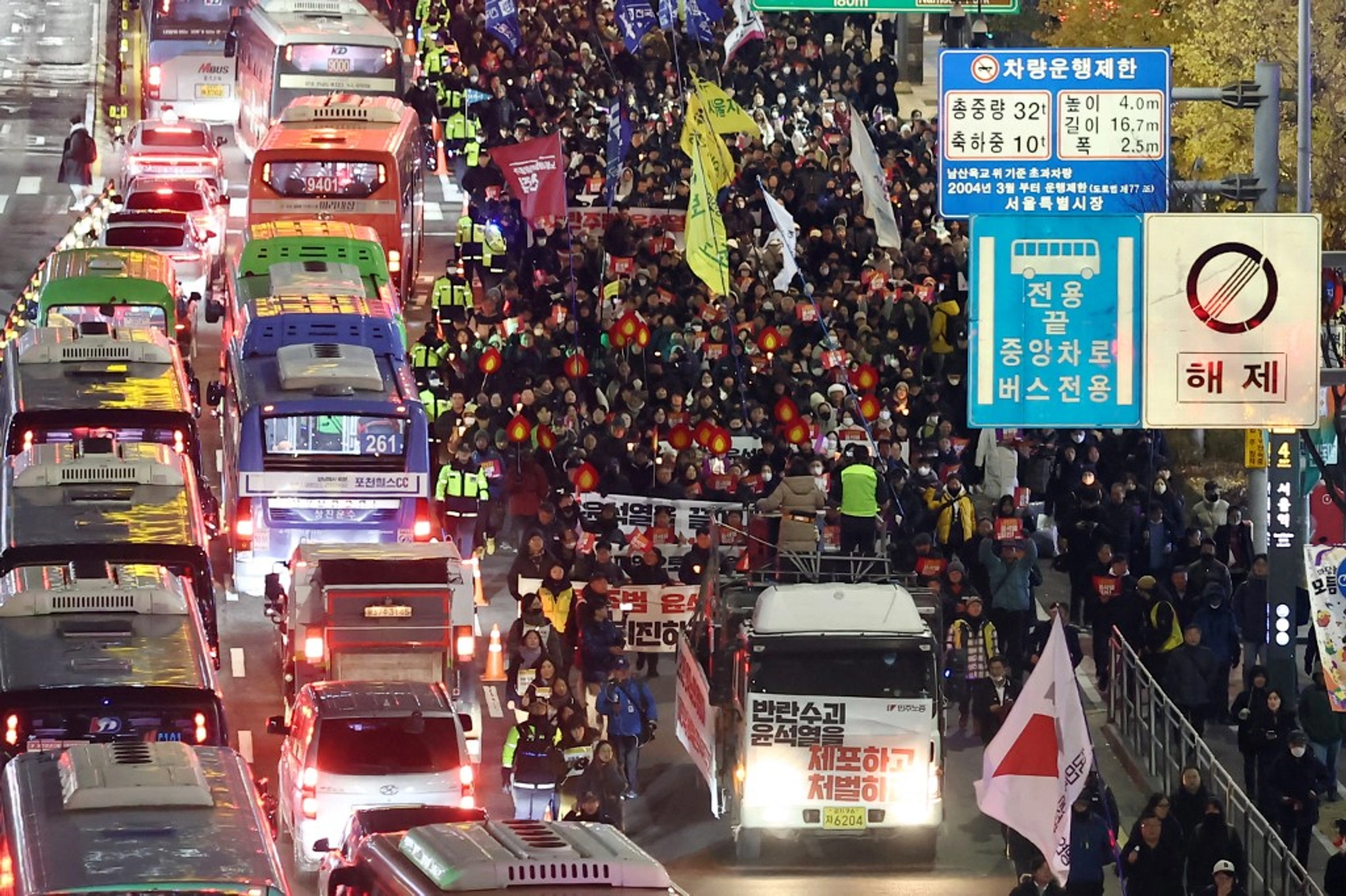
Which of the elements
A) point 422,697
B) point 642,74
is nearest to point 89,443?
point 422,697

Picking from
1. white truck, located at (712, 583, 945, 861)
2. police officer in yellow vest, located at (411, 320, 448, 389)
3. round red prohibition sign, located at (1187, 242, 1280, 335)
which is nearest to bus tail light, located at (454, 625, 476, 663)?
white truck, located at (712, 583, 945, 861)

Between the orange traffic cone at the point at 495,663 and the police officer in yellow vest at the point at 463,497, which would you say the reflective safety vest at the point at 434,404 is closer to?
the police officer in yellow vest at the point at 463,497

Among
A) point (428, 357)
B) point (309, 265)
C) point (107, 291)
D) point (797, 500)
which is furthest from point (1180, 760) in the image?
point (107, 291)

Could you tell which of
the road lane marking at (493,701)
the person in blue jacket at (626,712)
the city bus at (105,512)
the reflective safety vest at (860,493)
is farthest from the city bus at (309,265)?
the person in blue jacket at (626,712)

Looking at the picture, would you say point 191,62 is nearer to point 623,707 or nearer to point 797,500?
point 797,500

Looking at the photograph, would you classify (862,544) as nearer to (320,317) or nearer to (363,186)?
(320,317)

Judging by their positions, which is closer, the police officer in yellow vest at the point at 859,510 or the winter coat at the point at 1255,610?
the winter coat at the point at 1255,610

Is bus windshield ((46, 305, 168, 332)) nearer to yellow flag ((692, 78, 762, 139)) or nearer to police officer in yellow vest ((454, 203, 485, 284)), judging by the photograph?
police officer in yellow vest ((454, 203, 485, 284))
